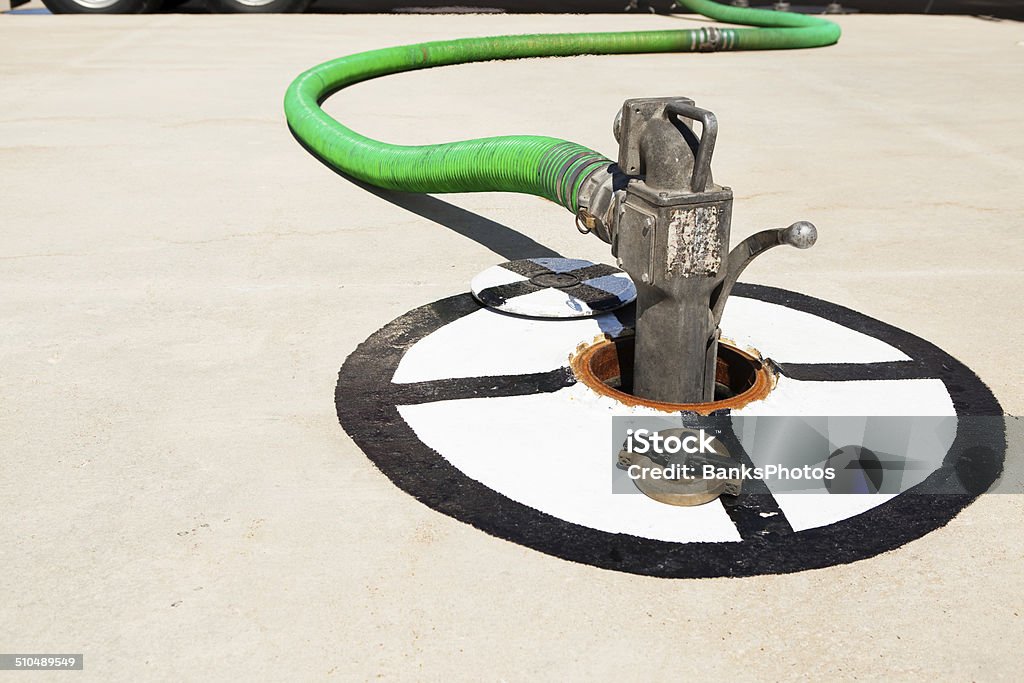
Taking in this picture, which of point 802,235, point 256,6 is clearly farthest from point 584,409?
point 256,6

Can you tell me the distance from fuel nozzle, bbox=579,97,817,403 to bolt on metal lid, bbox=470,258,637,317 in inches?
25.7

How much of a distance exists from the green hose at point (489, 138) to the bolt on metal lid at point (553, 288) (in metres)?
0.38

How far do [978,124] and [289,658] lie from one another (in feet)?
22.2

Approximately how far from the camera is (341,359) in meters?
3.36

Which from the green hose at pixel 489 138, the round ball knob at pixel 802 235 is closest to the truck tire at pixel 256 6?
the green hose at pixel 489 138

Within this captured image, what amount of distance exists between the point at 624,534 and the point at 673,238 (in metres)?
0.87

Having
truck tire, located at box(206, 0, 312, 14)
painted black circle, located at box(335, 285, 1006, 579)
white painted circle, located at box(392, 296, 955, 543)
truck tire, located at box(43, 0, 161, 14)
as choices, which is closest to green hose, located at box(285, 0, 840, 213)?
white painted circle, located at box(392, 296, 955, 543)

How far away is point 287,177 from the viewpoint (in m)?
5.50

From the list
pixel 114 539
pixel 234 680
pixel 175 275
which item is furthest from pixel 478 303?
pixel 234 680

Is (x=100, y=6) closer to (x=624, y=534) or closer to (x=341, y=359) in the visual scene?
(x=341, y=359)

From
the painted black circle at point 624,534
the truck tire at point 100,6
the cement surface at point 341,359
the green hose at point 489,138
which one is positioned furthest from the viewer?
the truck tire at point 100,6

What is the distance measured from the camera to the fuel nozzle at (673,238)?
2656 mm

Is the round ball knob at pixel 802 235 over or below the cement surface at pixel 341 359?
over

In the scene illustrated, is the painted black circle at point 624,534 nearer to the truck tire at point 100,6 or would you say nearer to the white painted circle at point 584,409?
the white painted circle at point 584,409
